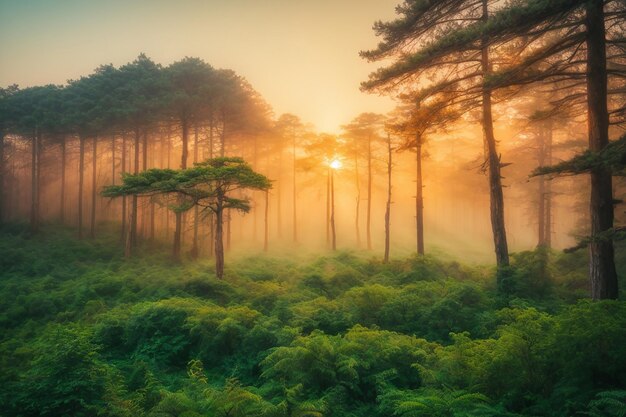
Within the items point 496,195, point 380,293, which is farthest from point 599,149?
point 380,293

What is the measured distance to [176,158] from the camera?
5147 centimetres

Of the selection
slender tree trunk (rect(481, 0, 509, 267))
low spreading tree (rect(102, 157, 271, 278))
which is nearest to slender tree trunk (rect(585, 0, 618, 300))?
slender tree trunk (rect(481, 0, 509, 267))

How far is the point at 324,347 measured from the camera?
7520 millimetres

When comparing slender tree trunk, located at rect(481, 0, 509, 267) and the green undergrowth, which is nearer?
the green undergrowth

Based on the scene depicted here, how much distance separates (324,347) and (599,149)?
913 cm

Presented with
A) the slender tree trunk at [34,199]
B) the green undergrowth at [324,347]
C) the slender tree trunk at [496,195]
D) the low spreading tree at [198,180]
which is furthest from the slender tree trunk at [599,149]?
the slender tree trunk at [34,199]

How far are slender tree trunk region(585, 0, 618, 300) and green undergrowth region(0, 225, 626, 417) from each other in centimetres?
142

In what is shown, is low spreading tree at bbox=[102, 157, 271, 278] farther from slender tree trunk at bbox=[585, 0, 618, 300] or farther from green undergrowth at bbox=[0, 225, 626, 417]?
slender tree trunk at bbox=[585, 0, 618, 300]

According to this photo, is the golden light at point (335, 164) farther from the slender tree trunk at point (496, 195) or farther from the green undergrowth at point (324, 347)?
the slender tree trunk at point (496, 195)

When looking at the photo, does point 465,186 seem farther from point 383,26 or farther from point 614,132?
point 383,26

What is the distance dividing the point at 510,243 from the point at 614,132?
27992 mm

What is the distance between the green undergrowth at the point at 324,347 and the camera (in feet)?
17.8

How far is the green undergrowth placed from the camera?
542cm

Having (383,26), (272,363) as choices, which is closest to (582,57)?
(383,26)
